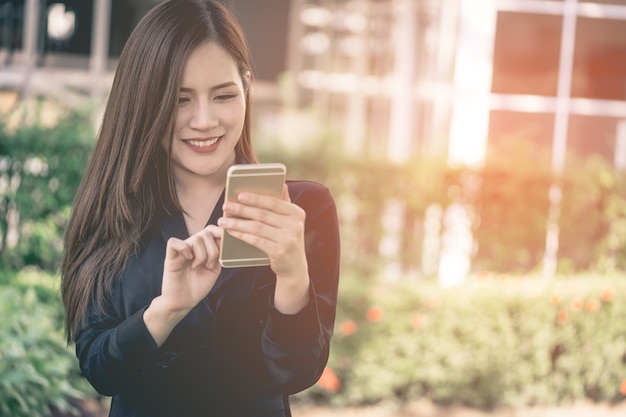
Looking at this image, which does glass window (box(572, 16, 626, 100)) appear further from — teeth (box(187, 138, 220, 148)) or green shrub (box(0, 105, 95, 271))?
teeth (box(187, 138, 220, 148))

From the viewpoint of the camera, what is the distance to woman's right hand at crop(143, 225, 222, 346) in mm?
1851

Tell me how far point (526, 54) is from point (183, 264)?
8.45 m

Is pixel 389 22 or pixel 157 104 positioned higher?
pixel 389 22

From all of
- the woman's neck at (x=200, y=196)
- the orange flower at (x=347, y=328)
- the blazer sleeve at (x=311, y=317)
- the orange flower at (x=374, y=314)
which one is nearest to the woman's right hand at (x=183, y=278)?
the blazer sleeve at (x=311, y=317)

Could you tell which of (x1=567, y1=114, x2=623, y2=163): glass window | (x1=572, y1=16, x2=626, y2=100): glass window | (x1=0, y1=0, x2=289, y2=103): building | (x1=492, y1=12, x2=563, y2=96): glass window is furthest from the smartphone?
(x1=0, y1=0, x2=289, y2=103): building

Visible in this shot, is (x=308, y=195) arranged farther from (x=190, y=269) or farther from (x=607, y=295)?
(x=607, y=295)

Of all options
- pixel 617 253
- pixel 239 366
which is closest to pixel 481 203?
pixel 617 253

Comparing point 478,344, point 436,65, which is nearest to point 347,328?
point 478,344

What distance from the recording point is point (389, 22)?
11312mm

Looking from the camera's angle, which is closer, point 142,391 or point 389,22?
point 142,391

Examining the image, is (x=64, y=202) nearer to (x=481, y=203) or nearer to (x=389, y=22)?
(x=481, y=203)

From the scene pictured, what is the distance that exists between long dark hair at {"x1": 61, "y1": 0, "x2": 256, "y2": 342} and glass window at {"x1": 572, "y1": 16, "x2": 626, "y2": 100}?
8234mm

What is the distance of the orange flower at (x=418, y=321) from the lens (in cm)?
636

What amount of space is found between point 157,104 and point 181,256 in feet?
1.14
